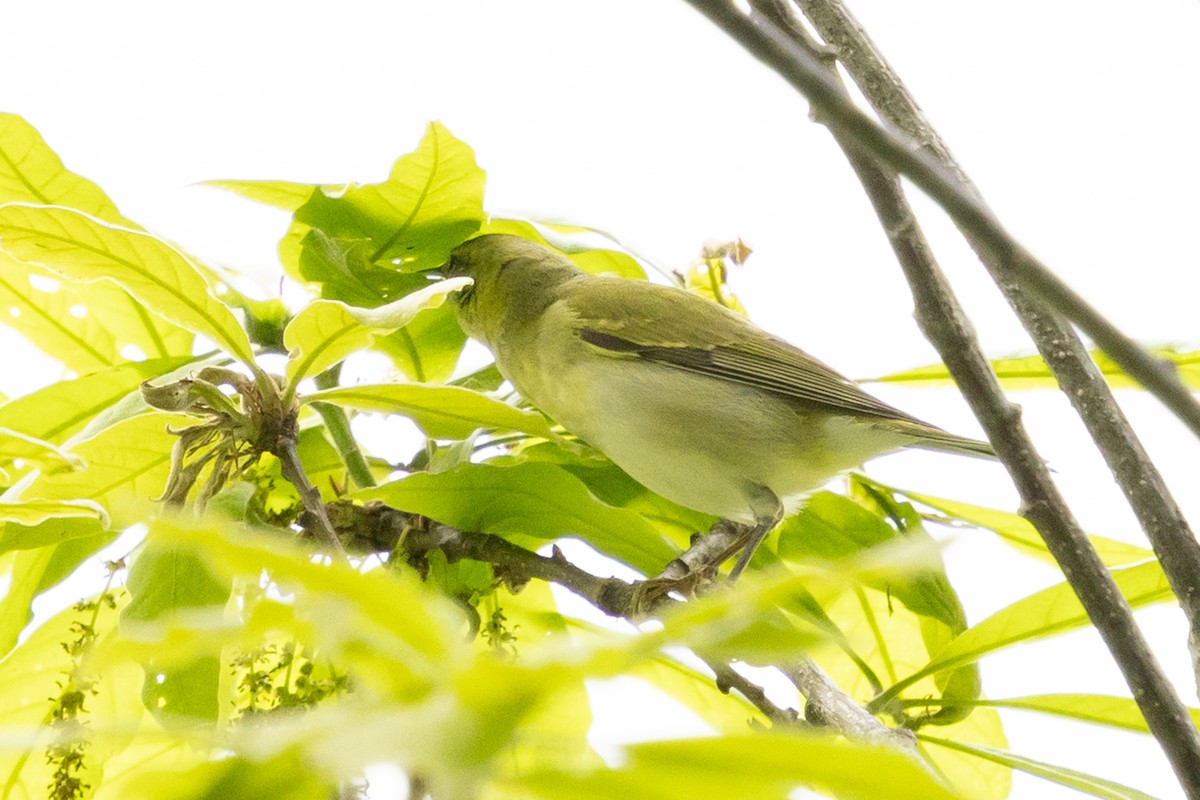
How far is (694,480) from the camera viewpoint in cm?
192

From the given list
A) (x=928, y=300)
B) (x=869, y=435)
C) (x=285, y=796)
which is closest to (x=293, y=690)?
(x=928, y=300)

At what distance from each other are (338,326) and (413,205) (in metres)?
0.46

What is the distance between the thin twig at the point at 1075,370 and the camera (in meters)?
1.09

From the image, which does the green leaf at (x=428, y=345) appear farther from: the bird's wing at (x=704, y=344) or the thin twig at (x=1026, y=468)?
the thin twig at (x=1026, y=468)

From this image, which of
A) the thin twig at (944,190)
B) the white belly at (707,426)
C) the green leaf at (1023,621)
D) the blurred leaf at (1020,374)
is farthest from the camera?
the white belly at (707,426)

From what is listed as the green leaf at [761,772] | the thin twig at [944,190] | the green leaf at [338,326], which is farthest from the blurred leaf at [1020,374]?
the green leaf at [761,772]

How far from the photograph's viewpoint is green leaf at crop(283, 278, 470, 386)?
1113mm

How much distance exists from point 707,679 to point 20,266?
1125 millimetres

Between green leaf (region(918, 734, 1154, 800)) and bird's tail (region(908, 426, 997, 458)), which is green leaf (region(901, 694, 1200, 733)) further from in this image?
bird's tail (region(908, 426, 997, 458))

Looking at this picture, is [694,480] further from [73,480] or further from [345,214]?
[73,480]

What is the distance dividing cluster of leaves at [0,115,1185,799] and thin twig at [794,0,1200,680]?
0.22 meters

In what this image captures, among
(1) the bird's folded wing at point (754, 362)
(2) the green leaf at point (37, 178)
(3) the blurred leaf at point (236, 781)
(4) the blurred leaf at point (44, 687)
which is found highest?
(1) the bird's folded wing at point (754, 362)

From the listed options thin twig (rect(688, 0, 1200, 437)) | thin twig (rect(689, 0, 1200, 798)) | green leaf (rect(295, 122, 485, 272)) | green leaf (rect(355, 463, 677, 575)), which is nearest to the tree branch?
green leaf (rect(355, 463, 677, 575))

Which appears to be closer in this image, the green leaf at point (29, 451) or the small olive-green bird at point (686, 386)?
the green leaf at point (29, 451)
